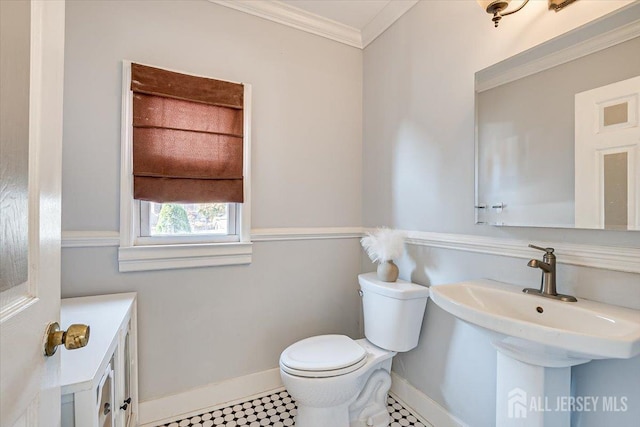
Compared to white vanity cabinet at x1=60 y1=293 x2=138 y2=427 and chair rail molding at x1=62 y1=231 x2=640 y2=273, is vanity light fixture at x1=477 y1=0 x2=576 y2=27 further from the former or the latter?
white vanity cabinet at x1=60 y1=293 x2=138 y2=427

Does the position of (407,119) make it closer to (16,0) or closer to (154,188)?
(154,188)

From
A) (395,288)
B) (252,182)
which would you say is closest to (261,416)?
(395,288)

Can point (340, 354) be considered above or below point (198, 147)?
below

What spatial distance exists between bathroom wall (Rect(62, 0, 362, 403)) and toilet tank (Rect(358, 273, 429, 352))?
51cm

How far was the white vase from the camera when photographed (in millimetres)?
1714

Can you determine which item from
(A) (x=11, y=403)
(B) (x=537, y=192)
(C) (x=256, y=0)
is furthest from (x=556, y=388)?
(C) (x=256, y=0)

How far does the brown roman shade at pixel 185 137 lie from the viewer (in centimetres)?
157

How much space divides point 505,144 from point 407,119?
0.64 meters

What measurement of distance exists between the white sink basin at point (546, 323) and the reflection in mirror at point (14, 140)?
3.71 feet

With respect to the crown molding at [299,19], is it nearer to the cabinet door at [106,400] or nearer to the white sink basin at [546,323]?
the white sink basin at [546,323]

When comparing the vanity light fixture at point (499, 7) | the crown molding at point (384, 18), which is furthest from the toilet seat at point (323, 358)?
the crown molding at point (384, 18)

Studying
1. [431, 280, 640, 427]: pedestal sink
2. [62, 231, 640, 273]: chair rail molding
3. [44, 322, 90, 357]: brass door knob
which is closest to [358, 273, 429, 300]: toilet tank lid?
[62, 231, 640, 273]: chair rail molding

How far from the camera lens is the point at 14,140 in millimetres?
480

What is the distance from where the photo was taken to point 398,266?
187 centimetres
